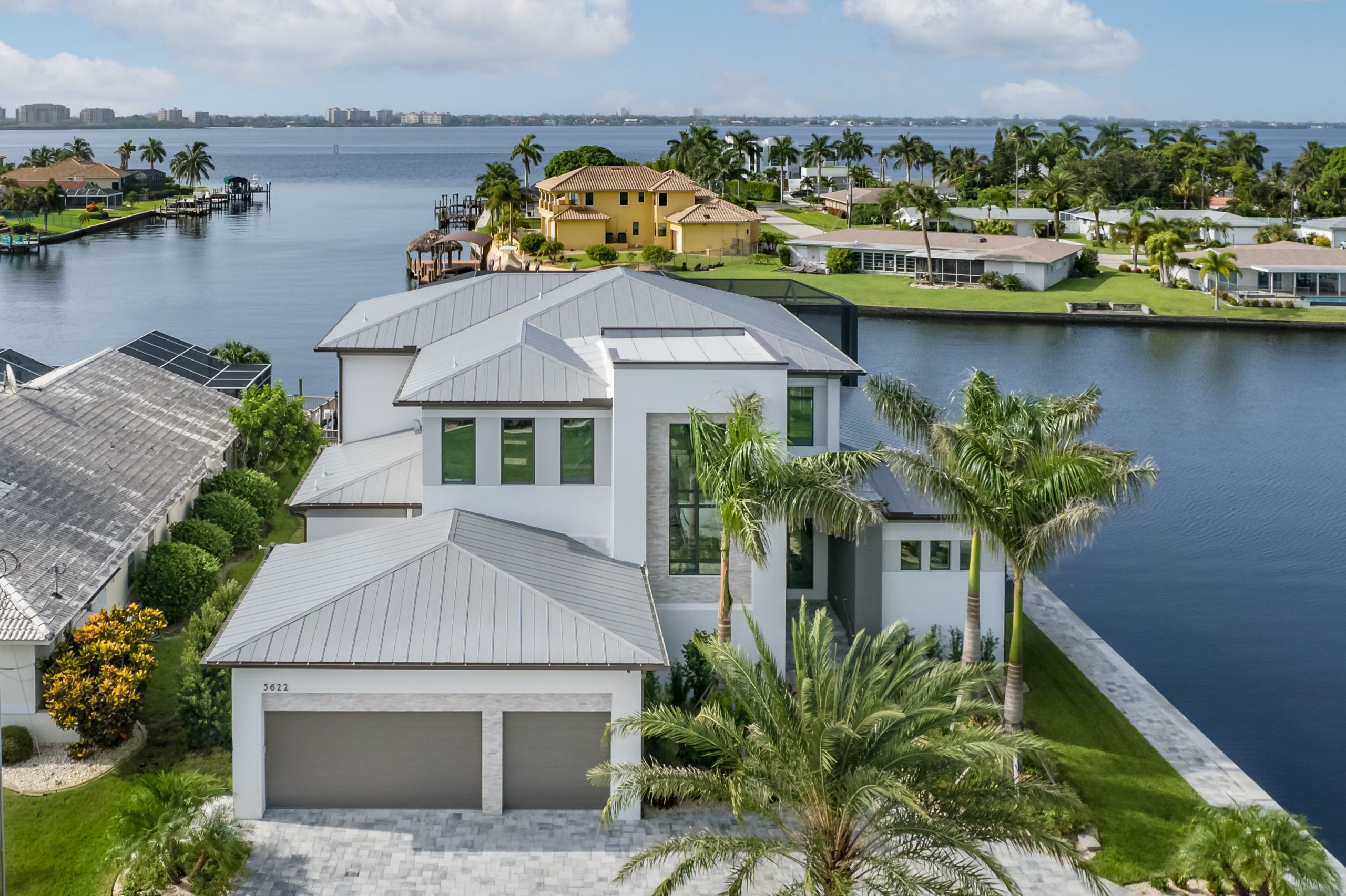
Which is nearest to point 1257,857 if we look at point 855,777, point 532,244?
point 855,777

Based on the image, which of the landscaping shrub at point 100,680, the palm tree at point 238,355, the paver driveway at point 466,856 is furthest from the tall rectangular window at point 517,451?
the palm tree at point 238,355

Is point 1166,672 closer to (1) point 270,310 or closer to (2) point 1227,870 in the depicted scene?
(2) point 1227,870

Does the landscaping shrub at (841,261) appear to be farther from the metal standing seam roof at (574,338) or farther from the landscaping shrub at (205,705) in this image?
the landscaping shrub at (205,705)

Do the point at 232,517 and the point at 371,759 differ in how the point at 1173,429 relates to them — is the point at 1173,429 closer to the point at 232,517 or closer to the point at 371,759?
the point at 232,517

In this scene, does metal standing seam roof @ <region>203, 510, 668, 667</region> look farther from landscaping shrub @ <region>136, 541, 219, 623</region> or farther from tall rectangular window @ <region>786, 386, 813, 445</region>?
landscaping shrub @ <region>136, 541, 219, 623</region>

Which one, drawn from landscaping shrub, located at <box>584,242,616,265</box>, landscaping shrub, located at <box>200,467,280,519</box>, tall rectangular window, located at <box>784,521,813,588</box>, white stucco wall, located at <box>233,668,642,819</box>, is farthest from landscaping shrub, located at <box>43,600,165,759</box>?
landscaping shrub, located at <box>584,242,616,265</box>
